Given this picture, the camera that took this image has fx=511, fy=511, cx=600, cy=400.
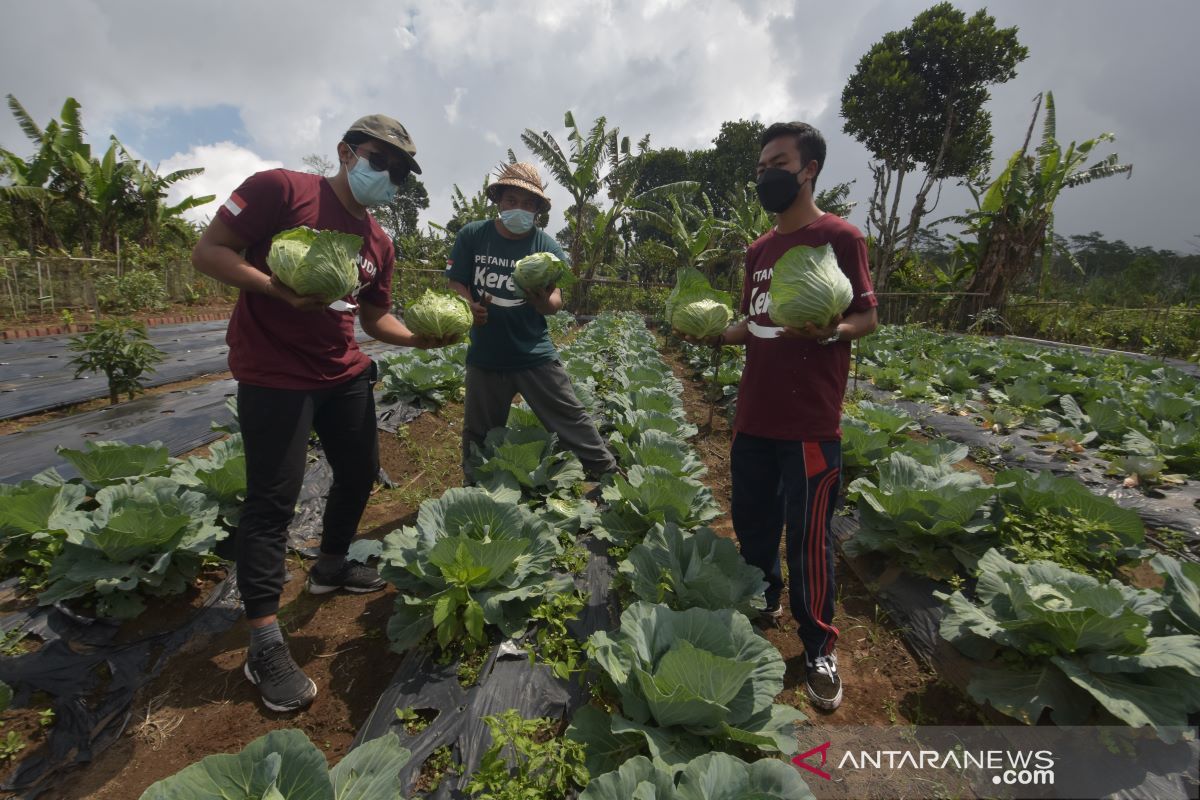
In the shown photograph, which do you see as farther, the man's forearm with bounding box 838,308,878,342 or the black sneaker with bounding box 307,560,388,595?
the black sneaker with bounding box 307,560,388,595

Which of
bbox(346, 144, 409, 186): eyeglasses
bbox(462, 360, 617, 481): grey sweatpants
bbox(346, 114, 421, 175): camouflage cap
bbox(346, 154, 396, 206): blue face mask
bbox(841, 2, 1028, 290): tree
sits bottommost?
bbox(462, 360, 617, 481): grey sweatpants

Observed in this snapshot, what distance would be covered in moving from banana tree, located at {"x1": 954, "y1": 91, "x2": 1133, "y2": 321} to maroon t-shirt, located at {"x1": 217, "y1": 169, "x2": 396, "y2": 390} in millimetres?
20440

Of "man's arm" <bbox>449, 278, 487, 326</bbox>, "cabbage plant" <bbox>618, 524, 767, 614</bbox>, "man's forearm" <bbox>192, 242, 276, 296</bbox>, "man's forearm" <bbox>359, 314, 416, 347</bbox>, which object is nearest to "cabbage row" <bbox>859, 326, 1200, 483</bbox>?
"cabbage plant" <bbox>618, 524, 767, 614</bbox>

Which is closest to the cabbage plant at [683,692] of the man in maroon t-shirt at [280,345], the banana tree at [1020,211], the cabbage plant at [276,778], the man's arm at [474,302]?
the cabbage plant at [276,778]

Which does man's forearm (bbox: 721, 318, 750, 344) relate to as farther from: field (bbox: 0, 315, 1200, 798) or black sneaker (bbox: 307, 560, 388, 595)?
black sneaker (bbox: 307, 560, 388, 595)

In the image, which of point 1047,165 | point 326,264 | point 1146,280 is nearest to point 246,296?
point 326,264

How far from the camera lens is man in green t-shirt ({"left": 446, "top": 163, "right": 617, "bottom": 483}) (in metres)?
3.30

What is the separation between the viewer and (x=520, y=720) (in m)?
1.83

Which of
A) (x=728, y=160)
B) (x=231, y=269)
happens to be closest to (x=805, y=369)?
(x=231, y=269)

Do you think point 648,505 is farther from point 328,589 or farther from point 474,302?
point 328,589

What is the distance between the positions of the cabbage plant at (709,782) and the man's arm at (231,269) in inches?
76.3

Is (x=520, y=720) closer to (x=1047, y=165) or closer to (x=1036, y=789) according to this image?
(x=1036, y=789)

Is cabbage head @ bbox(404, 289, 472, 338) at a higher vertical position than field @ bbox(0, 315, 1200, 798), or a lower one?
higher

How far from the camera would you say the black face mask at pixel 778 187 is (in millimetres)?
2262
